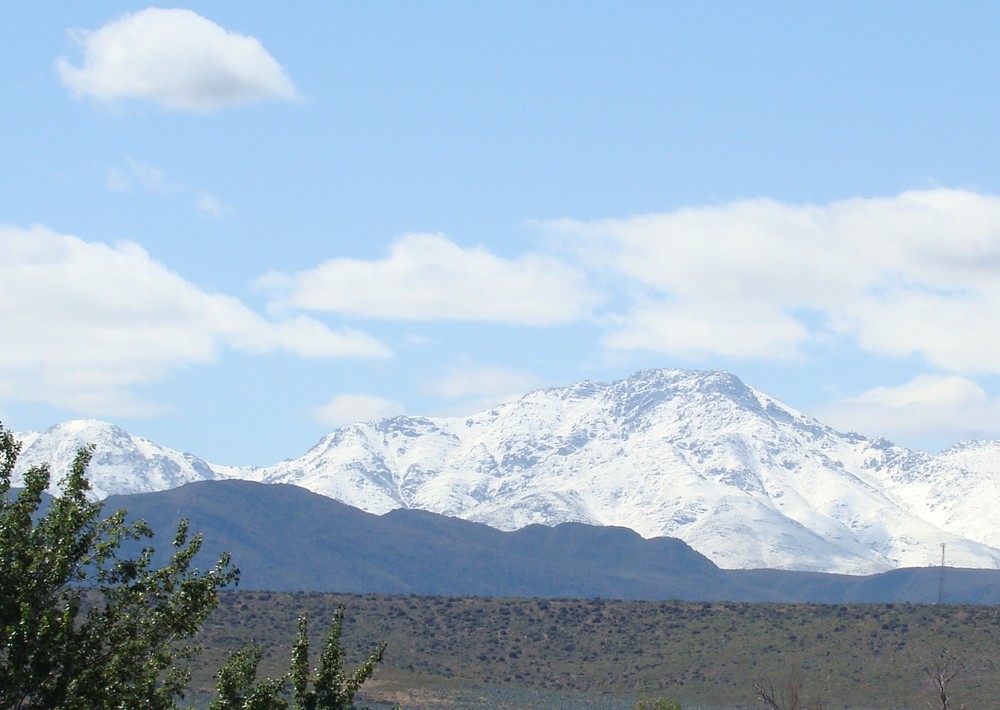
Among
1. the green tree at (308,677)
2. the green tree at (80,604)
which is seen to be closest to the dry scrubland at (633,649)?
the green tree at (308,677)

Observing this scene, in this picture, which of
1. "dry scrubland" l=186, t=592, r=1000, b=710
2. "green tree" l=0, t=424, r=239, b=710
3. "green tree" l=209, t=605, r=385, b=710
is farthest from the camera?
"dry scrubland" l=186, t=592, r=1000, b=710

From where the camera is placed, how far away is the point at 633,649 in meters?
176

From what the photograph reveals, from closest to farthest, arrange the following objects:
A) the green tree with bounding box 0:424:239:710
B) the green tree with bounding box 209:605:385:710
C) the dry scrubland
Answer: the green tree with bounding box 0:424:239:710 < the green tree with bounding box 209:605:385:710 < the dry scrubland

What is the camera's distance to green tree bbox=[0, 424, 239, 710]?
92.9 feet

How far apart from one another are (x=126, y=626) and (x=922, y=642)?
5798 inches

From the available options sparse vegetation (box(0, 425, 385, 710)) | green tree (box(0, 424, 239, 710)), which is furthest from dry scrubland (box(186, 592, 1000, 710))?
green tree (box(0, 424, 239, 710))

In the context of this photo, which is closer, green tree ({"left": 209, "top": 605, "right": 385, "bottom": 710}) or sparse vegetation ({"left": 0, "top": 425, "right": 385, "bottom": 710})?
sparse vegetation ({"left": 0, "top": 425, "right": 385, "bottom": 710})

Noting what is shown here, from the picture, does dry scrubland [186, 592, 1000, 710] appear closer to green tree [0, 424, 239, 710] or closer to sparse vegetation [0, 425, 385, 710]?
sparse vegetation [0, 425, 385, 710]

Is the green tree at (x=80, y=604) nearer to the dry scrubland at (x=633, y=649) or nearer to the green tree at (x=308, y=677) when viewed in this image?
the green tree at (x=308, y=677)

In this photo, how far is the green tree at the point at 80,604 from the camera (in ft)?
92.9

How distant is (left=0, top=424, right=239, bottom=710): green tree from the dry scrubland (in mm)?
108026

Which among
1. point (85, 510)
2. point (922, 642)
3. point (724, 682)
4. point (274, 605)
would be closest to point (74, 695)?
point (85, 510)

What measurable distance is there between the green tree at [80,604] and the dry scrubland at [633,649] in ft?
354

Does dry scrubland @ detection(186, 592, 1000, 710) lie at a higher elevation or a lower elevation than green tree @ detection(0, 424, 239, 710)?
higher
